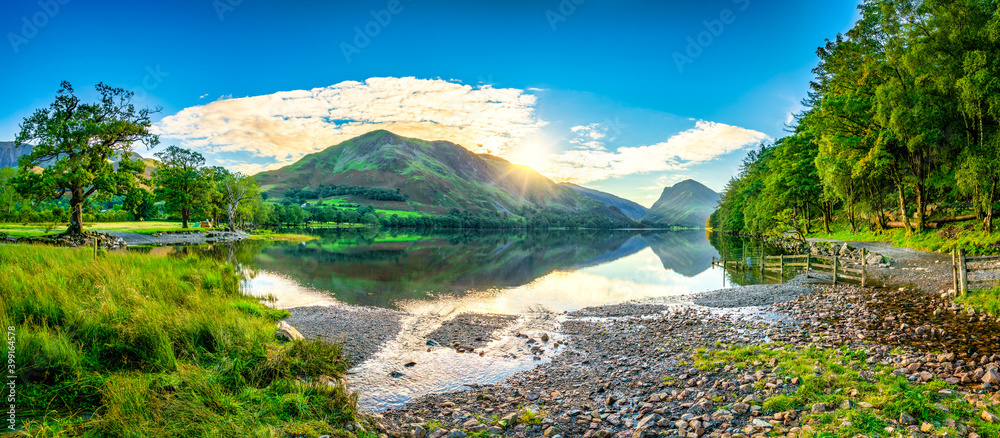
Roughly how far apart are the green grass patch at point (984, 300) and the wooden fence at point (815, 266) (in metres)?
6.88

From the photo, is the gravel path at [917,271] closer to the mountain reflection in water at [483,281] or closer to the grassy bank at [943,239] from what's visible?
the grassy bank at [943,239]

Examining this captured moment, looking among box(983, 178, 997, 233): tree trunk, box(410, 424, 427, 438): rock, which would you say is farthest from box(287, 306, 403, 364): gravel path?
box(983, 178, 997, 233): tree trunk

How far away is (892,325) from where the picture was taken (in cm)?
1150

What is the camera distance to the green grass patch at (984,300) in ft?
38.0

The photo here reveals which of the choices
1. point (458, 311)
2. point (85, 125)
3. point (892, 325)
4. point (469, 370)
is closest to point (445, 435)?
point (469, 370)

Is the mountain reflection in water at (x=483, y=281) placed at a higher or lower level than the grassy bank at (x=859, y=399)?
lower

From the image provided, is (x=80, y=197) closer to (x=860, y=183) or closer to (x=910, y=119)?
(x=910, y=119)

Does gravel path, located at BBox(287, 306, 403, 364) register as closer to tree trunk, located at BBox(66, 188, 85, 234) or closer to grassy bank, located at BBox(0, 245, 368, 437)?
grassy bank, located at BBox(0, 245, 368, 437)

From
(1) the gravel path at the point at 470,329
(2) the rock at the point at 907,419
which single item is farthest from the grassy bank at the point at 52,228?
(2) the rock at the point at 907,419

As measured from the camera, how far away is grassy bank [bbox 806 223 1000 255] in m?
23.4

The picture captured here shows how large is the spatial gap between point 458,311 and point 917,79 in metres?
36.6

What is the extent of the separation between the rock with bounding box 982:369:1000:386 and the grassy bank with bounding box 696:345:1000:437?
2.25ft

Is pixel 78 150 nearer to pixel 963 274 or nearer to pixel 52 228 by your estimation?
pixel 52 228

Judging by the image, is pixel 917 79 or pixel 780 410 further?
pixel 917 79
